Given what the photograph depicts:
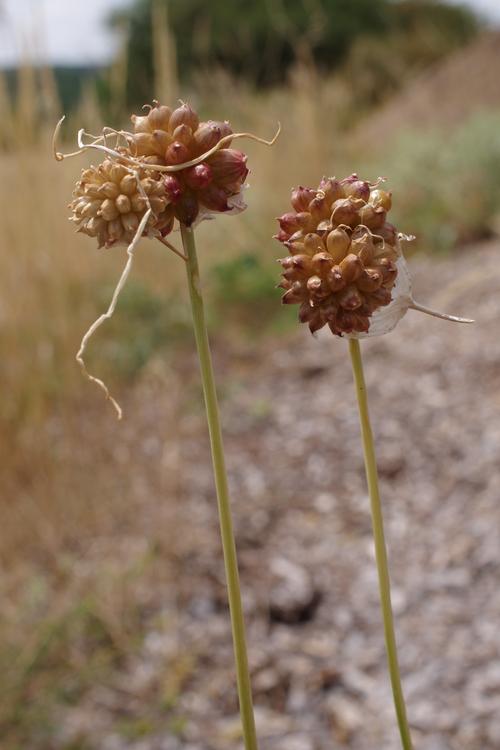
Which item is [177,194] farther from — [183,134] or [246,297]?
[246,297]

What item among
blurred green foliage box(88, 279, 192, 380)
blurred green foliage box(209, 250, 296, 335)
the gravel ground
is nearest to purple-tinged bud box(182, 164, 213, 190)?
the gravel ground

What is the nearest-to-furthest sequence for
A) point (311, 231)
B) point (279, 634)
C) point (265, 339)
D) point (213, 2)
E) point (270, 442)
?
point (311, 231)
point (279, 634)
point (270, 442)
point (265, 339)
point (213, 2)

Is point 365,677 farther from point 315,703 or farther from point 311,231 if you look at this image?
point 311,231

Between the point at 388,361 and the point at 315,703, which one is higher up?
the point at 388,361

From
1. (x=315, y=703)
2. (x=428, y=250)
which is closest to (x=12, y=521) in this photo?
(x=315, y=703)

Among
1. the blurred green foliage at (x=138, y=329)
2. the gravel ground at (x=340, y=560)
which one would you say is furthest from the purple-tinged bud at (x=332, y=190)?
the blurred green foliage at (x=138, y=329)

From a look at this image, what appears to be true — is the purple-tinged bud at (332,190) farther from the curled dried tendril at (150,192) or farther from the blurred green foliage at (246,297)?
the blurred green foliage at (246,297)
